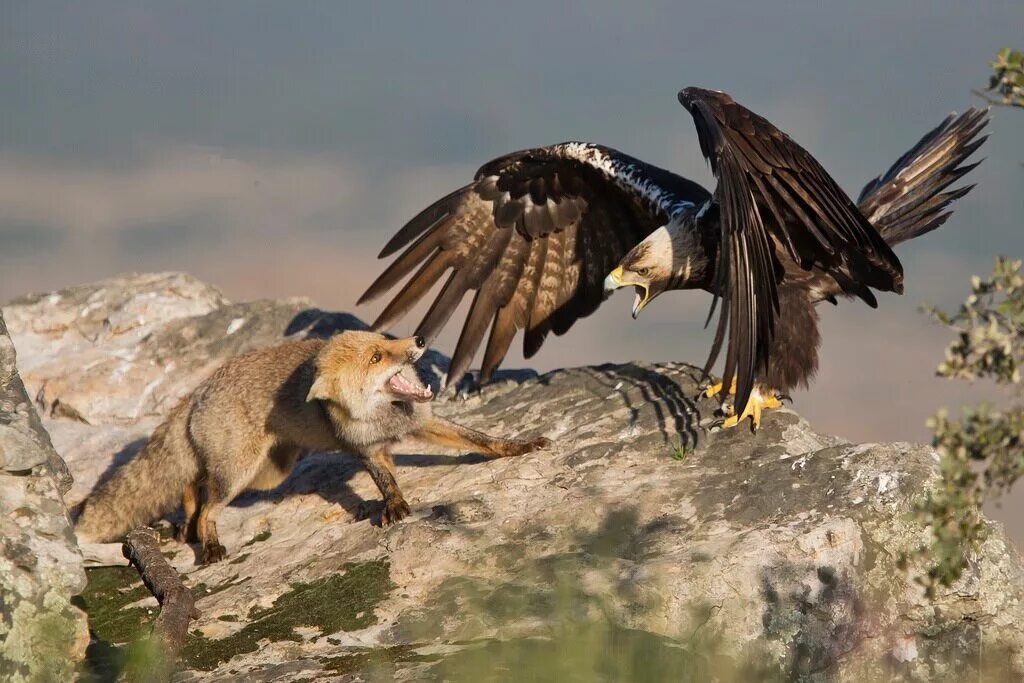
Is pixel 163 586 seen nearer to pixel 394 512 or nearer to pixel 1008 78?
pixel 394 512

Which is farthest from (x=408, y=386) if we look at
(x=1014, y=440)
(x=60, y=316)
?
(x=60, y=316)

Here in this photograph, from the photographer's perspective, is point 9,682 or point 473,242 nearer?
point 9,682

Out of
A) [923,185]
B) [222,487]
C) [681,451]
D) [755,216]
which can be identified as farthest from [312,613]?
[923,185]

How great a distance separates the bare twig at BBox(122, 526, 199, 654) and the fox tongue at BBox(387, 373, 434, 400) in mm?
1765

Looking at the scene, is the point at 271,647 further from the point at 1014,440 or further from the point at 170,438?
the point at 1014,440

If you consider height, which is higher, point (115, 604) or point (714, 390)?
point (714, 390)

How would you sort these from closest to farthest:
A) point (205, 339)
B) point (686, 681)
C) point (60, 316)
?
1. point (686, 681)
2. point (205, 339)
3. point (60, 316)

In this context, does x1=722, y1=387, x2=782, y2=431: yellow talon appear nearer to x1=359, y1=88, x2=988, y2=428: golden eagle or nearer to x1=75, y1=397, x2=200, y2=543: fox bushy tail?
x1=359, y1=88, x2=988, y2=428: golden eagle

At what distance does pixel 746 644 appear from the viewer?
5727 millimetres

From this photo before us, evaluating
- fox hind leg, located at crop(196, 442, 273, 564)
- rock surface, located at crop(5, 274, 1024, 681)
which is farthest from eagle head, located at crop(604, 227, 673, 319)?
fox hind leg, located at crop(196, 442, 273, 564)

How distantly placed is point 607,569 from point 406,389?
2175 mm

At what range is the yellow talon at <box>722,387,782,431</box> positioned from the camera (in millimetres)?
7566

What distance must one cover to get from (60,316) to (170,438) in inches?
180

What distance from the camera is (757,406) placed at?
7613mm
